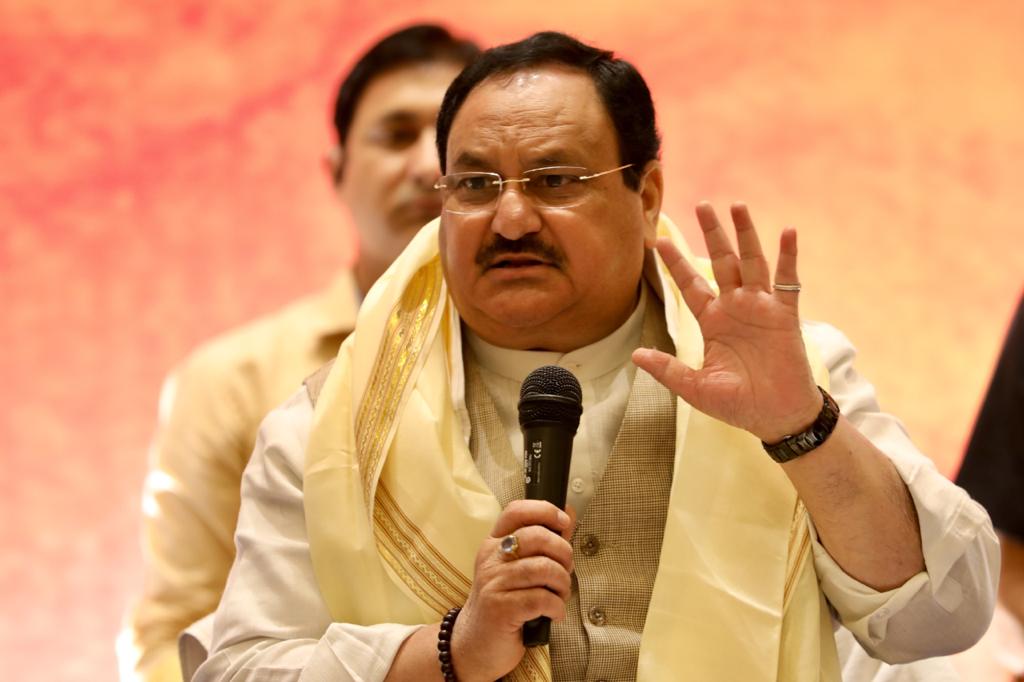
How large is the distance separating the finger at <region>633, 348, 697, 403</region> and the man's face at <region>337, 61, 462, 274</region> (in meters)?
1.88

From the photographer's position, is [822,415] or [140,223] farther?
[140,223]

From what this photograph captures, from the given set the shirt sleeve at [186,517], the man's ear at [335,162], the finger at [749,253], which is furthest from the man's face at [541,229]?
the man's ear at [335,162]

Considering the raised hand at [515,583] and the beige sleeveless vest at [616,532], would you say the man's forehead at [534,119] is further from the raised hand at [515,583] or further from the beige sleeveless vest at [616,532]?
the raised hand at [515,583]

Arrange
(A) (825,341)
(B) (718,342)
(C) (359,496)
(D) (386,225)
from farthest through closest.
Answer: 1. (D) (386,225)
2. (A) (825,341)
3. (C) (359,496)
4. (B) (718,342)

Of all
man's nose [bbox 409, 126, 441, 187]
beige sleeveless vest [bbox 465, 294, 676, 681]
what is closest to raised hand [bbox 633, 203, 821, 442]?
beige sleeveless vest [bbox 465, 294, 676, 681]

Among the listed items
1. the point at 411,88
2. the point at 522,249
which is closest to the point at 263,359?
the point at 411,88

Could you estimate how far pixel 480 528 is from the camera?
2260 mm

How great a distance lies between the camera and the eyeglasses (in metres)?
2.36

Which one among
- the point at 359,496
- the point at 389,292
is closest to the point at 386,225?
the point at 389,292

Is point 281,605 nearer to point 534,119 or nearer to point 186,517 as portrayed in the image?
point 534,119

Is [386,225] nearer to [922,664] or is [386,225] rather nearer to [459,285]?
[459,285]

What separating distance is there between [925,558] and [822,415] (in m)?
0.28

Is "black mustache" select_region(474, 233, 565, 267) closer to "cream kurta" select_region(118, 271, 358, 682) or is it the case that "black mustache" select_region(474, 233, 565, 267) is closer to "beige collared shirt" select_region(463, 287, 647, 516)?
"beige collared shirt" select_region(463, 287, 647, 516)

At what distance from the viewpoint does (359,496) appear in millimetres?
2336
